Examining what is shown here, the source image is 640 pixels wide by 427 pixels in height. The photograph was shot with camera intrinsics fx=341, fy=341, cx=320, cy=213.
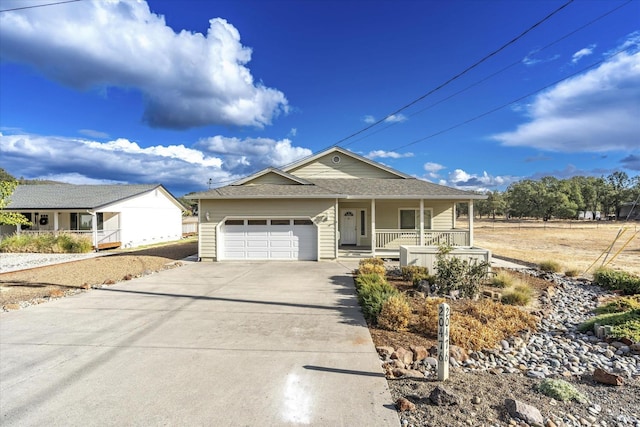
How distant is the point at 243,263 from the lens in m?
14.4

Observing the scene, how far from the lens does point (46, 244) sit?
2005 cm

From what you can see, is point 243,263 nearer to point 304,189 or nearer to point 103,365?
point 304,189

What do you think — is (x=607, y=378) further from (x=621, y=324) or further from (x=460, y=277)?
(x=460, y=277)

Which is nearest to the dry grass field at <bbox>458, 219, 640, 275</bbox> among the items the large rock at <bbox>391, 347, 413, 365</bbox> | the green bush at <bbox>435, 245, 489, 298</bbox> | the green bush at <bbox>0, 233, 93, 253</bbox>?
the green bush at <bbox>435, 245, 489, 298</bbox>

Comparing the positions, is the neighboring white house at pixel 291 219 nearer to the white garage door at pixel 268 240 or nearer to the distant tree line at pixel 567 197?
the white garage door at pixel 268 240

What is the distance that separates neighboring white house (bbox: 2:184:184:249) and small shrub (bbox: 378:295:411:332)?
2132 centimetres

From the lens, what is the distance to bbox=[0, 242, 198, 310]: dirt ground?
8.72 meters

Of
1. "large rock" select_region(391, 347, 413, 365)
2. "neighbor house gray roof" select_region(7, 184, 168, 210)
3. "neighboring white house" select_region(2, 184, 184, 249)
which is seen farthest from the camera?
"neighbor house gray roof" select_region(7, 184, 168, 210)

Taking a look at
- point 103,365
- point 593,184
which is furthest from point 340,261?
point 593,184

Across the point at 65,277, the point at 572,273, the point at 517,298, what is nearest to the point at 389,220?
the point at 572,273

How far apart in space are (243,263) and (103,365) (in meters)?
9.85

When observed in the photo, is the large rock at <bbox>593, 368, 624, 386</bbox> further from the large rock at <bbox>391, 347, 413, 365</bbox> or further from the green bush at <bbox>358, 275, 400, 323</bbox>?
the green bush at <bbox>358, 275, 400, 323</bbox>

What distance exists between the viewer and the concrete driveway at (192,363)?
11.5ft

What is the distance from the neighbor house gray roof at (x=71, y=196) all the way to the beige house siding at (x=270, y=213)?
36.7ft
